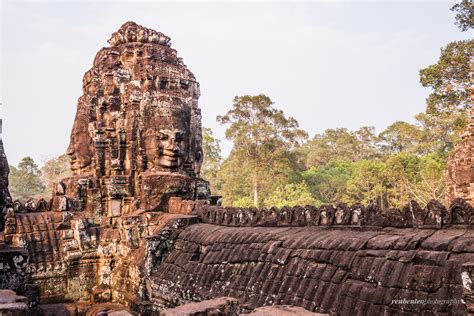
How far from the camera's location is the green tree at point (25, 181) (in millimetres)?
50031

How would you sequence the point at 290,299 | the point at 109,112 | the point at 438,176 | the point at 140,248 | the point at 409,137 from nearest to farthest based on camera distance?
the point at 290,299, the point at 140,248, the point at 109,112, the point at 438,176, the point at 409,137

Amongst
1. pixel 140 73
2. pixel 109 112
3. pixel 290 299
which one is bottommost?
pixel 290 299

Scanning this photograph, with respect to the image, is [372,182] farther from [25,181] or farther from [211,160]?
[25,181]

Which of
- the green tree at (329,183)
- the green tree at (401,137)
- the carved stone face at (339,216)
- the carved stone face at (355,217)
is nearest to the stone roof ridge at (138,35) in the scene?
the carved stone face at (339,216)

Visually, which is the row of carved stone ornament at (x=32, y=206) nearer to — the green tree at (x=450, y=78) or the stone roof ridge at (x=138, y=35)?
the stone roof ridge at (x=138, y=35)

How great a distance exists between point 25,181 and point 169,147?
1787 inches

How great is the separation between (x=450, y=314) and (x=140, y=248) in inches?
263

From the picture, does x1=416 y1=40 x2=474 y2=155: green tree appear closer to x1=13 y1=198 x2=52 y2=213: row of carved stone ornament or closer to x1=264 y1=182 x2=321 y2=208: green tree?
x1=264 y1=182 x2=321 y2=208: green tree

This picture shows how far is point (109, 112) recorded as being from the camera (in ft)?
36.2

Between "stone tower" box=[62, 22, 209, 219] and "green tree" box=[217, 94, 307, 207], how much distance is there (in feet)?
59.8

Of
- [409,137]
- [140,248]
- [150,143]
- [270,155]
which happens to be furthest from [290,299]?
[409,137]

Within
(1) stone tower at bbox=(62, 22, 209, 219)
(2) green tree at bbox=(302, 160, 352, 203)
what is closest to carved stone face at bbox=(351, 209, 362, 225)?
(1) stone tower at bbox=(62, 22, 209, 219)

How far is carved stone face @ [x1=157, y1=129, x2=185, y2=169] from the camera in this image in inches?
399

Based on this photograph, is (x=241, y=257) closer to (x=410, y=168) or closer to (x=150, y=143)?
(x=150, y=143)
